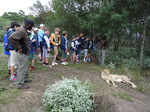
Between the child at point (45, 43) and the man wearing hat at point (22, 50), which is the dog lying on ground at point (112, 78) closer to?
the child at point (45, 43)

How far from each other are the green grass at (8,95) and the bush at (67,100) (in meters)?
0.82

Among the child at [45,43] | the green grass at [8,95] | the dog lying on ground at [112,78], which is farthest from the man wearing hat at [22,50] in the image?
the dog lying on ground at [112,78]

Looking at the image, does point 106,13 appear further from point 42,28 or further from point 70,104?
point 70,104

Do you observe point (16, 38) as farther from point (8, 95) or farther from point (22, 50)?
point (8, 95)

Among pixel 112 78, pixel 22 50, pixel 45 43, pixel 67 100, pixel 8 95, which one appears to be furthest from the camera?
pixel 45 43

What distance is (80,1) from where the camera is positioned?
31.3ft

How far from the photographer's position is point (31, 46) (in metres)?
6.02

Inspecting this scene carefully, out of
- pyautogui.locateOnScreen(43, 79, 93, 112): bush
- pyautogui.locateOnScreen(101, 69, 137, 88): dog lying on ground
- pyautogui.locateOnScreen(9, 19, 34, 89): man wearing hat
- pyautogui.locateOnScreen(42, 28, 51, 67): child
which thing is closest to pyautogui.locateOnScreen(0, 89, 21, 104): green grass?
pyautogui.locateOnScreen(9, 19, 34, 89): man wearing hat

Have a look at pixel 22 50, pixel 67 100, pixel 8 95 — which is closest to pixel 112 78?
pixel 67 100

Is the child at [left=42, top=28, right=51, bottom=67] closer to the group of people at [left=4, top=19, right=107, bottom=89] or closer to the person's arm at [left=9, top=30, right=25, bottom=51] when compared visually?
the group of people at [left=4, top=19, right=107, bottom=89]

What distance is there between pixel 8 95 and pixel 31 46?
2803 mm

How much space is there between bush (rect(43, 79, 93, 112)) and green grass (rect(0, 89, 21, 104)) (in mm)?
816

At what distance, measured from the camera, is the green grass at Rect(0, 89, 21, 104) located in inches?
133

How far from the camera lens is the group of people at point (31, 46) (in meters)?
3.87
